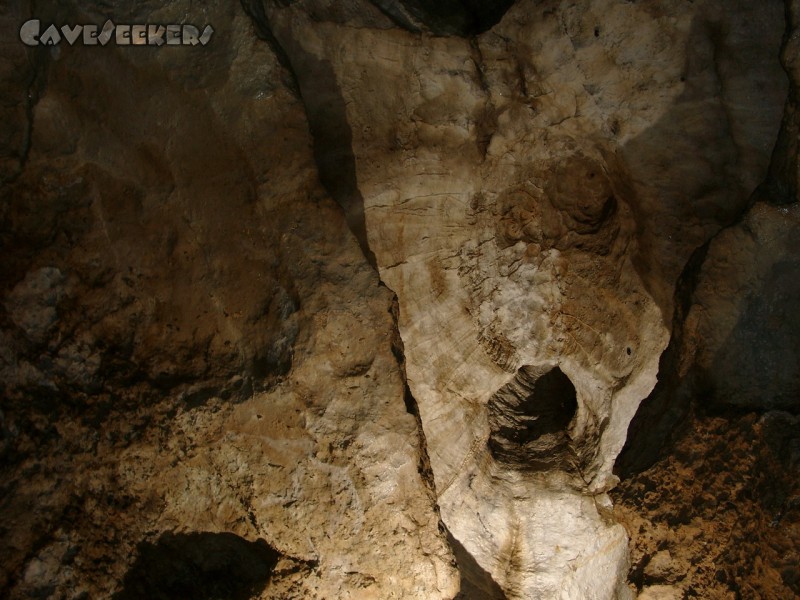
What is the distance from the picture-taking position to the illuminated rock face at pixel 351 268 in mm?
2594

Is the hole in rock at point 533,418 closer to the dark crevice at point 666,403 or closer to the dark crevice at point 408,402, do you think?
the dark crevice at point 666,403

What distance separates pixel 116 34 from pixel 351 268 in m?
1.47

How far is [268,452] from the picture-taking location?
2.67 m

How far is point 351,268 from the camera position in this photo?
2.77 metres

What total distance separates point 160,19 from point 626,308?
2.72 metres

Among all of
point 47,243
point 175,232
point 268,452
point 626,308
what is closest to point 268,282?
point 175,232

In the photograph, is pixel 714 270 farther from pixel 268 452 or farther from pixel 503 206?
pixel 268 452

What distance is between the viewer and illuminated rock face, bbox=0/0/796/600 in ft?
8.51

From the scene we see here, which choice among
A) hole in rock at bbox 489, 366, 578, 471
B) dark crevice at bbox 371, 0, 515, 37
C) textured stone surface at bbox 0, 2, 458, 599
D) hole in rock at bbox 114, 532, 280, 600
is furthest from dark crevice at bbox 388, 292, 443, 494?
dark crevice at bbox 371, 0, 515, 37

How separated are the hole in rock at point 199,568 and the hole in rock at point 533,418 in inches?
61.0

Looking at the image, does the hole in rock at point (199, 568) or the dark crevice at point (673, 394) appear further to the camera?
the dark crevice at point (673, 394)

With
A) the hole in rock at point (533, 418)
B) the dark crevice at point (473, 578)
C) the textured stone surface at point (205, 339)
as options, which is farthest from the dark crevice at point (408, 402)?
the dark crevice at point (473, 578)

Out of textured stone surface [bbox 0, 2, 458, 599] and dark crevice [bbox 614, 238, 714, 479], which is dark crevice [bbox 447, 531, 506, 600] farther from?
dark crevice [bbox 614, 238, 714, 479]

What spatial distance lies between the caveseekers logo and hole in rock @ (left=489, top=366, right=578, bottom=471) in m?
2.50
